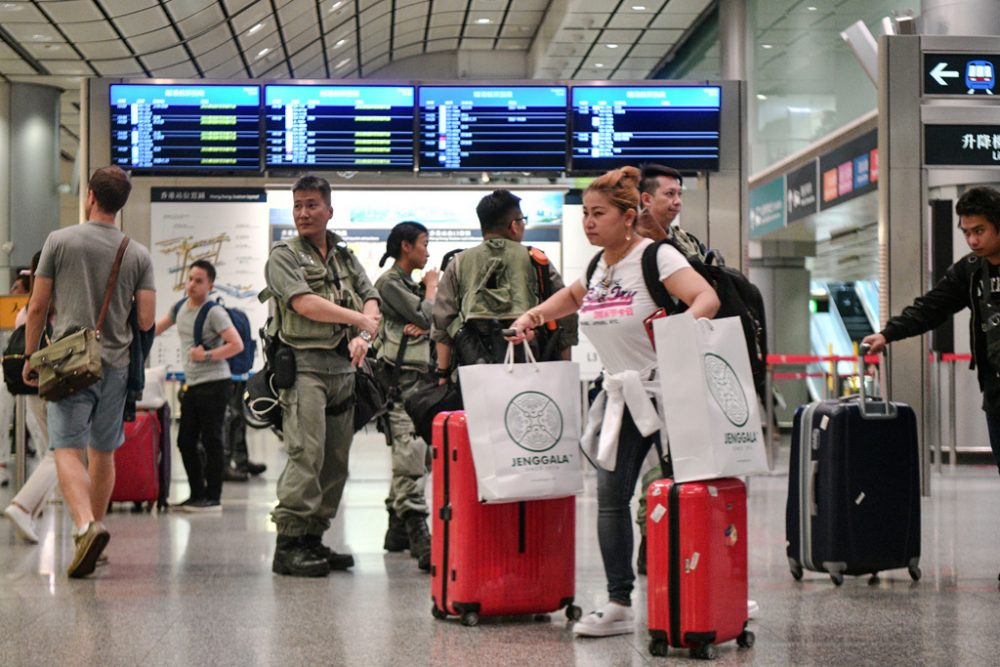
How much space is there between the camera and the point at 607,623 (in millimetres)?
4383

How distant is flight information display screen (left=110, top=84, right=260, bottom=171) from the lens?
923 centimetres

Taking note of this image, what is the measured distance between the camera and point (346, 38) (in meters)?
23.1

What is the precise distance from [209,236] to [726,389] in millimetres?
6263

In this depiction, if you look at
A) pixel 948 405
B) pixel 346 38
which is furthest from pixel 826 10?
pixel 346 38

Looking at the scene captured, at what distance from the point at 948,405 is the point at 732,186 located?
5558 mm

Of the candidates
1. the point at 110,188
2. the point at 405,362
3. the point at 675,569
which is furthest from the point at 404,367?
the point at 675,569

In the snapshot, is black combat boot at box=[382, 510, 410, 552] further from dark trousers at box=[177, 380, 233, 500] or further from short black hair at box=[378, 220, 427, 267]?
dark trousers at box=[177, 380, 233, 500]

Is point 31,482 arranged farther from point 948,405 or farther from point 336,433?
point 948,405

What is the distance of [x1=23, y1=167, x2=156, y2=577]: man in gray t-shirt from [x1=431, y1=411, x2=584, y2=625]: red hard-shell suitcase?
5.89 ft

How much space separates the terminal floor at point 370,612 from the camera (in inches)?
161

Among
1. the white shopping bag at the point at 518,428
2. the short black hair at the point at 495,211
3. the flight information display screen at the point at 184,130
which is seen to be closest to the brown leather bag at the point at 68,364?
the short black hair at the point at 495,211

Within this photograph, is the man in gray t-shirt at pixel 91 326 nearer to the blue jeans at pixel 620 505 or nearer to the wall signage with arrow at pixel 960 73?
the blue jeans at pixel 620 505

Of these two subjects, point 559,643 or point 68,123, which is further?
point 68,123

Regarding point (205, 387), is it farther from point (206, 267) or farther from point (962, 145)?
point (962, 145)
